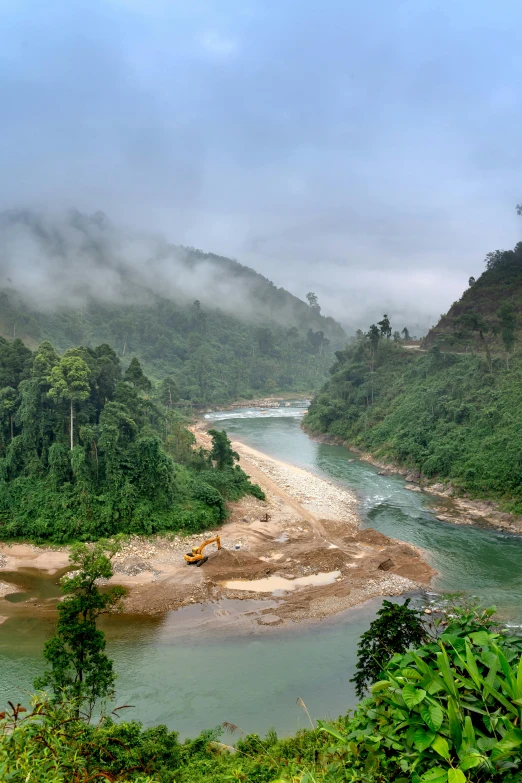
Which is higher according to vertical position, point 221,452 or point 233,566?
point 221,452

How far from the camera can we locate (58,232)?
5536 inches

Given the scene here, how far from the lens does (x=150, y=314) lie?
11694 cm

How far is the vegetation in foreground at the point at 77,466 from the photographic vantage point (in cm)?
2448

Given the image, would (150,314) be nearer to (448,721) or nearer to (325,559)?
(325,559)

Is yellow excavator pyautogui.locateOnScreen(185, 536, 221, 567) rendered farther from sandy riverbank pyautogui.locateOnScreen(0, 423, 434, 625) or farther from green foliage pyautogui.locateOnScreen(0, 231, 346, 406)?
green foliage pyautogui.locateOnScreen(0, 231, 346, 406)

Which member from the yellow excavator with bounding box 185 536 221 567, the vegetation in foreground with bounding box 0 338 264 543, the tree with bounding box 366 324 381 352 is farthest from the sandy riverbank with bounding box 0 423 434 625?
the tree with bounding box 366 324 381 352

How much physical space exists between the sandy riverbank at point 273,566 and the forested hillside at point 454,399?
10717mm

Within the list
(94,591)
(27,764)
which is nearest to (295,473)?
(94,591)

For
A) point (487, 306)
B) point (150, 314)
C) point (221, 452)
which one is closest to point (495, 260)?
point (487, 306)

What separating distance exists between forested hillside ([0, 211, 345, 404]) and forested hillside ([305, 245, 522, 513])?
3465 cm

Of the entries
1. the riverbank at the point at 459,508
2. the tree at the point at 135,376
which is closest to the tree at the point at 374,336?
the riverbank at the point at 459,508

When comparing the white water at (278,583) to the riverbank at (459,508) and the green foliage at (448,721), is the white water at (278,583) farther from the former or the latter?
the green foliage at (448,721)

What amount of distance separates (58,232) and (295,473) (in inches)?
5173

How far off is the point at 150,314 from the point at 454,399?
8975cm
